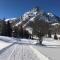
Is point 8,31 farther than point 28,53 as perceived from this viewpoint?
Yes

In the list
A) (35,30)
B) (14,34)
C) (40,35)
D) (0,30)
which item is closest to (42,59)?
(40,35)

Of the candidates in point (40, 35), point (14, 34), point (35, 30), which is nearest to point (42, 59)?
point (40, 35)

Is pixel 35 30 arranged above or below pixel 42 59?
above

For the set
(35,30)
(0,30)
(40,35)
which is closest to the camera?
(40,35)

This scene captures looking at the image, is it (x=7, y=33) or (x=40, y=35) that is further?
(x=7, y=33)

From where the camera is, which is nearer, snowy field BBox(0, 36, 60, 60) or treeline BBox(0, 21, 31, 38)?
snowy field BBox(0, 36, 60, 60)

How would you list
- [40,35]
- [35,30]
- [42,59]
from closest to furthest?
[42,59], [40,35], [35,30]

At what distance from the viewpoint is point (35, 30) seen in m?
86.1

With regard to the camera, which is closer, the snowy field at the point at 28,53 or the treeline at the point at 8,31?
the snowy field at the point at 28,53

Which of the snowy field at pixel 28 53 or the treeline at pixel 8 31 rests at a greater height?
the treeline at pixel 8 31

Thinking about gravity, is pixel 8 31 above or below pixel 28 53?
above

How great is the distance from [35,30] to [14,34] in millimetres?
37555

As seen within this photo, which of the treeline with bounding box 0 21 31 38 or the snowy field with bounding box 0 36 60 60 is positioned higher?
the treeline with bounding box 0 21 31 38

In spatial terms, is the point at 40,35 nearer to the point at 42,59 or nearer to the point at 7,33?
the point at 7,33
